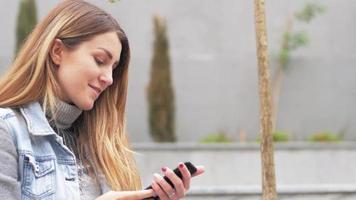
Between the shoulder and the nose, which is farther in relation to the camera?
the nose

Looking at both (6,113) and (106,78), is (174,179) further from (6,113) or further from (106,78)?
(6,113)

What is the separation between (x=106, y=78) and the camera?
1.96m

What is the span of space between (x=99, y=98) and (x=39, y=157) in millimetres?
350

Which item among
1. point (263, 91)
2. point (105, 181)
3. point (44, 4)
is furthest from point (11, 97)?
point (44, 4)

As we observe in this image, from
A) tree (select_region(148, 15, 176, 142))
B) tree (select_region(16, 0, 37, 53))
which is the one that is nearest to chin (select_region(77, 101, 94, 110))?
tree (select_region(148, 15, 176, 142))

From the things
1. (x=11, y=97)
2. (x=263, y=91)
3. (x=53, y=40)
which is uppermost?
(x=53, y=40)

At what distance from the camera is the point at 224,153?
35.2 feet

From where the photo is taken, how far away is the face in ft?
6.34

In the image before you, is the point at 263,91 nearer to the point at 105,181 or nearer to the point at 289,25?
the point at 105,181

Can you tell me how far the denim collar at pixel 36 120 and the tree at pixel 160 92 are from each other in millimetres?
10907

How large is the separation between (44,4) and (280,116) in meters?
4.37

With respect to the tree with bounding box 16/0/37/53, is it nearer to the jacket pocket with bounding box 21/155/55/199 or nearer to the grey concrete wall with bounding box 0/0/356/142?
the grey concrete wall with bounding box 0/0/356/142

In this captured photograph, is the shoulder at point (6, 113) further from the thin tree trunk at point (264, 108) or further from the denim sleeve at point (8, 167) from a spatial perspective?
the thin tree trunk at point (264, 108)

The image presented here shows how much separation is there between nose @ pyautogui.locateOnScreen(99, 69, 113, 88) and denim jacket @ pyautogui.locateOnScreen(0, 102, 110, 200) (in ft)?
0.54
